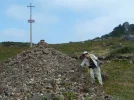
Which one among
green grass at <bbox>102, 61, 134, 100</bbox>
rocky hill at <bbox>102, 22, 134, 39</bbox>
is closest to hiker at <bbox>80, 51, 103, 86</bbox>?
green grass at <bbox>102, 61, 134, 100</bbox>

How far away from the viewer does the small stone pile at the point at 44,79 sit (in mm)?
21344

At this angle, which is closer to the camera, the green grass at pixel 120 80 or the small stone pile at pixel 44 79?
the small stone pile at pixel 44 79

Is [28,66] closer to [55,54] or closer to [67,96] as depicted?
[55,54]

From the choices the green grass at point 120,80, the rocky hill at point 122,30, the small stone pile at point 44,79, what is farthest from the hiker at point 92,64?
the rocky hill at point 122,30

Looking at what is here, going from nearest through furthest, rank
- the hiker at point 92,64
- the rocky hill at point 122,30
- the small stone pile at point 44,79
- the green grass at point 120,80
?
1. the small stone pile at point 44,79
2. the green grass at point 120,80
3. the hiker at point 92,64
4. the rocky hill at point 122,30

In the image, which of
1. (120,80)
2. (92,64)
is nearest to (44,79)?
(92,64)

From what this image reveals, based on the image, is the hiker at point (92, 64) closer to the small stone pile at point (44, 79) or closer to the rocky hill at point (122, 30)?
the small stone pile at point (44, 79)

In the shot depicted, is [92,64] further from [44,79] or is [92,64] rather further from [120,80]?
[120,80]

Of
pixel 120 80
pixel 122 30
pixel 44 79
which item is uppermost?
pixel 122 30

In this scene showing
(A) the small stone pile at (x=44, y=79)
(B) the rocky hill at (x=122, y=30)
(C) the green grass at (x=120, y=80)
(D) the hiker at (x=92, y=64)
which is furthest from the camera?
(B) the rocky hill at (x=122, y=30)

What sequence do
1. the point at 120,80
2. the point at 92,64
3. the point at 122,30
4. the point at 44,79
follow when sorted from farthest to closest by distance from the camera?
the point at 122,30 < the point at 120,80 < the point at 92,64 < the point at 44,79

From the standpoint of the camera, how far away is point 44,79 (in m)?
24.5

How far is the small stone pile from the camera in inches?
840

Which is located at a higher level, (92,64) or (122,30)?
(122,30)
